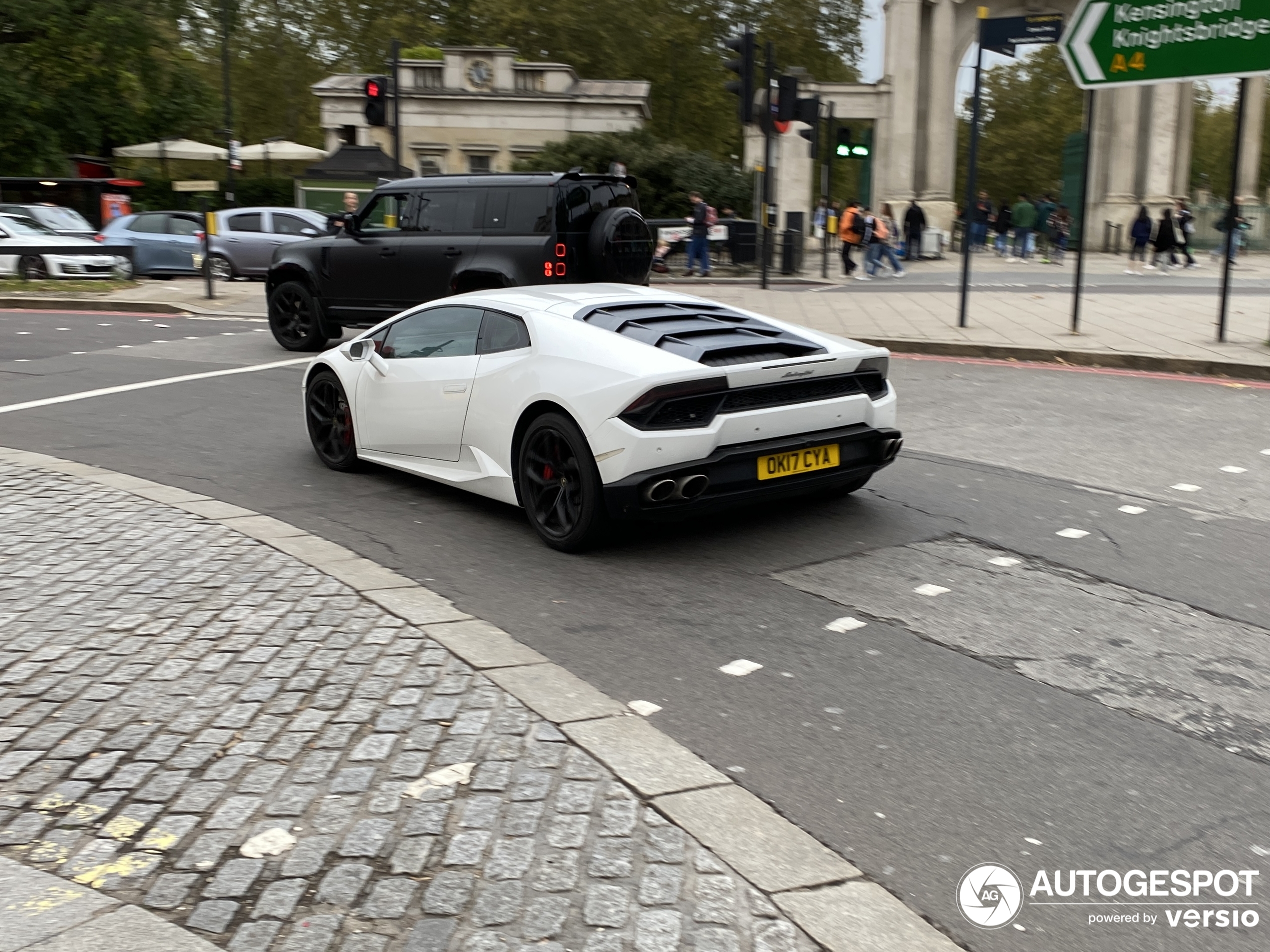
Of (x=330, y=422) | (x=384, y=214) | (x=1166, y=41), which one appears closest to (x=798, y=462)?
(x=330, y=422)

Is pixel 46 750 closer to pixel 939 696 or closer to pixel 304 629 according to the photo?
pixel 304 629

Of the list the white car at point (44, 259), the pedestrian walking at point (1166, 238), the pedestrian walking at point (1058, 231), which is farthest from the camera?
the pedestrian walking at point (1058, 231)

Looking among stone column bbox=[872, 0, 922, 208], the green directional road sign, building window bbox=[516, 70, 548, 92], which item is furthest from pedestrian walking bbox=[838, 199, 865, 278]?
building window bbox=[516, 70, 548, 92]

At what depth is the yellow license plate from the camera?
6.30 metres

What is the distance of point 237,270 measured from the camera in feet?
83.8

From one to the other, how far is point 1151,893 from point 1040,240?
42.5 metres

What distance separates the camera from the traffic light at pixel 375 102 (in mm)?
22625

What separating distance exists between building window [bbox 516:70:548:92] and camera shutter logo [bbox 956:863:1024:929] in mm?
41789

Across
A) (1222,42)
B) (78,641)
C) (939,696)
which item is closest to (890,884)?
(939,696)

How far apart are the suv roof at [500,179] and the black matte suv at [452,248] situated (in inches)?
0.7

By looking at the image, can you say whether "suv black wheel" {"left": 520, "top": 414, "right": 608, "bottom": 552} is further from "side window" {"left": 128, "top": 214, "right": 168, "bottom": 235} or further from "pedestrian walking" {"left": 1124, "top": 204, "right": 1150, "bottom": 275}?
"pedestrian walking" {"left": 1124, "top": 204, "right": 1150, "bottom": 275}

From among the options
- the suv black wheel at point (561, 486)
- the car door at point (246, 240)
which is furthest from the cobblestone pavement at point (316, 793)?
the car door at point (246, 240)

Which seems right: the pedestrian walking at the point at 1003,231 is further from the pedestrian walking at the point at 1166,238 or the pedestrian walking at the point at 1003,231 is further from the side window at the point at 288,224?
the side window at the point at 288,224

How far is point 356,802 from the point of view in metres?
3.66
